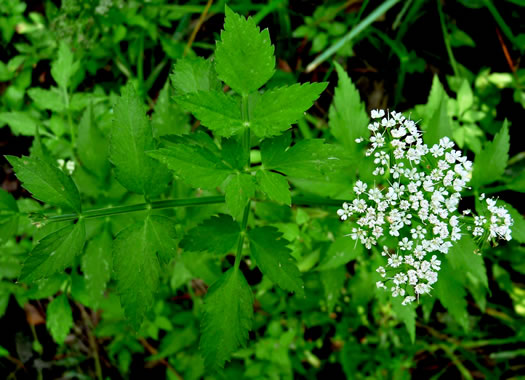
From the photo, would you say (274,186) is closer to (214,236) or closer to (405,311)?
(214,236)

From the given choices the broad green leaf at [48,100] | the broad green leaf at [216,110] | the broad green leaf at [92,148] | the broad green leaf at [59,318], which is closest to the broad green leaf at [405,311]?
the broad green leaf at [216,110]

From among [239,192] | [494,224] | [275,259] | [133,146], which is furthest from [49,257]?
[494,224]

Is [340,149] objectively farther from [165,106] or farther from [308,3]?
[308,3]

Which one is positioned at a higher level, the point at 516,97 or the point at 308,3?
the point at 308,3

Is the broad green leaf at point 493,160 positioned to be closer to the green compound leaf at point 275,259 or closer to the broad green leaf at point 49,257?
the green compound leaf at point 275,259

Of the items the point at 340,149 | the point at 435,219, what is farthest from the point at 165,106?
the point at 435,219
